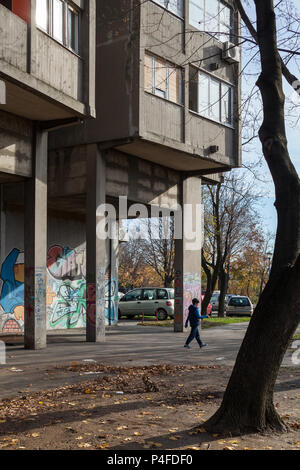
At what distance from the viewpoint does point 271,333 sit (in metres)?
6.78

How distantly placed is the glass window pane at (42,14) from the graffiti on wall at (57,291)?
8.77 metres

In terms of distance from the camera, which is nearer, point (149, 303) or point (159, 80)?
point (159, 80)

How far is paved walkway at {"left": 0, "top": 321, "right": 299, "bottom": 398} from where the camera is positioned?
35.4 ft

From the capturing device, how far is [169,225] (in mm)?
46562

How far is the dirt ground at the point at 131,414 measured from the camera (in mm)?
6359

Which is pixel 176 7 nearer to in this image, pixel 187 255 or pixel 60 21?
pixel 60 21

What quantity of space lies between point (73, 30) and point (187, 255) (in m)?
10.0

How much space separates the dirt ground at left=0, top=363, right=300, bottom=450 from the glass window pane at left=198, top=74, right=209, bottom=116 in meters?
11.7

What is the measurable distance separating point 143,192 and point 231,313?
69.4 feet

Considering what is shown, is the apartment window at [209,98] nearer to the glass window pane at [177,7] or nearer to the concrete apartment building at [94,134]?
the concrete apartment building at [94,134]

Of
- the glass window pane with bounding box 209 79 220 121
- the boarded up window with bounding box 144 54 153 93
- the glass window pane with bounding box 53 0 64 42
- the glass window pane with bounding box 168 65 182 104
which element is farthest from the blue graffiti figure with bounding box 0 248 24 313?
the glass window pane with bounding box 209 79 220 121

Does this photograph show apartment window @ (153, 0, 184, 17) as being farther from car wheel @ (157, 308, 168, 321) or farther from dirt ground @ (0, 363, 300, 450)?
car wheel @ (157, 308, 168, 321)

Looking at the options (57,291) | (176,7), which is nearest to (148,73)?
(176,7)
